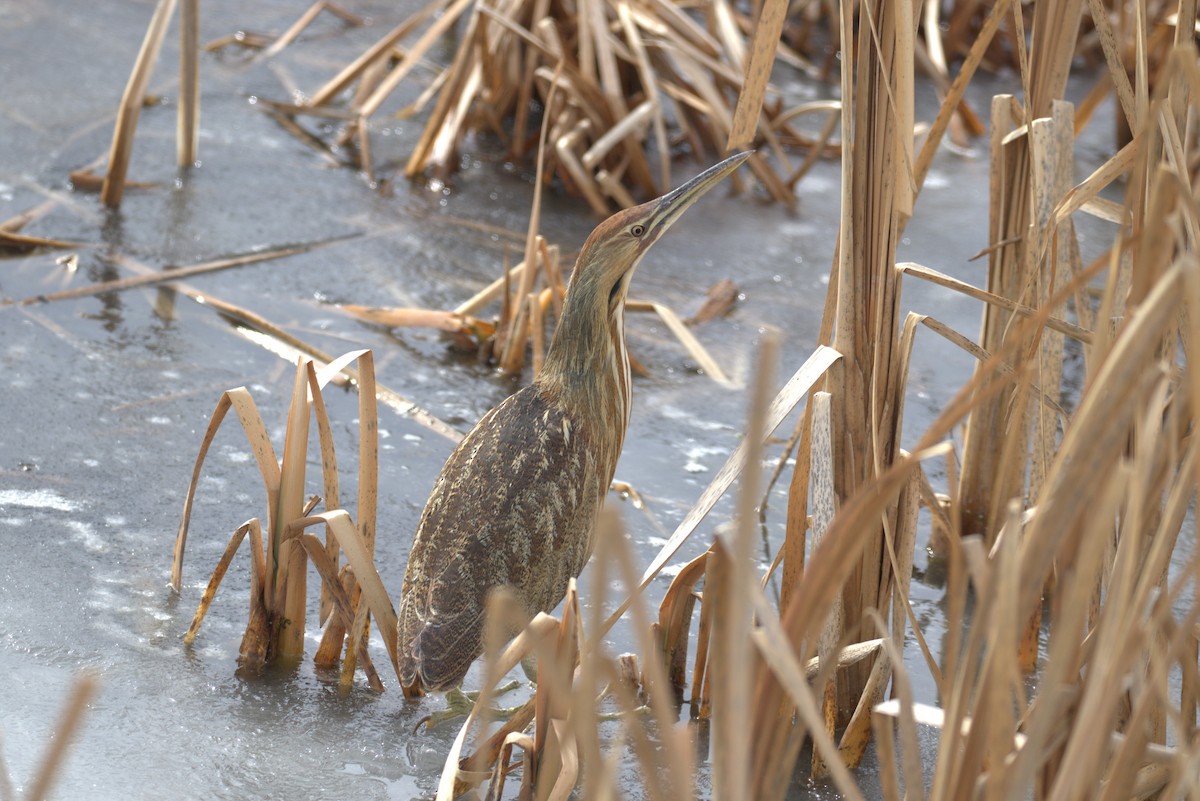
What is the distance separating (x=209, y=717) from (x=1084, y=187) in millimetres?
1545

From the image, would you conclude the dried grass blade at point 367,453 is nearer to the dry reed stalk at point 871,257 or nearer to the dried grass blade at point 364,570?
the dried grass blade at point 364,570

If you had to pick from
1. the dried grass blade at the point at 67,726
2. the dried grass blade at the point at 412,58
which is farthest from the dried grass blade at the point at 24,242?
the dried grass blade at the point at 67,726

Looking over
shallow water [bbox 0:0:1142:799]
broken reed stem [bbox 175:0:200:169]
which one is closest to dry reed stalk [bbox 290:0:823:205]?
shallow water [bbox 0:0:1142:799]

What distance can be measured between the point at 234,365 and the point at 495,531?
A: 1323 millimetres

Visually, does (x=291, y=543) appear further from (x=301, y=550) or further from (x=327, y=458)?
(x=327, y=458)

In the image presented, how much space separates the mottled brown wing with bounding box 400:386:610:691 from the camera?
2.11m

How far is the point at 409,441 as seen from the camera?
3076 mm

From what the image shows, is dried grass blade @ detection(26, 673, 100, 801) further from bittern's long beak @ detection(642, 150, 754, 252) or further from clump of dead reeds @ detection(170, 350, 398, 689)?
bittern's long beak @ detection(642, 150, 754, 252)

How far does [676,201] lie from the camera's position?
8.13ft

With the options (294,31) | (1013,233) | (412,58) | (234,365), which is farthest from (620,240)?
(294,31)

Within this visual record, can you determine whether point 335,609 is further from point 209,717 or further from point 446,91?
point 446,91

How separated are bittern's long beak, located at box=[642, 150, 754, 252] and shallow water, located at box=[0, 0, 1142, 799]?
2.18 feet

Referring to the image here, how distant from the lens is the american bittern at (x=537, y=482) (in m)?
2.14

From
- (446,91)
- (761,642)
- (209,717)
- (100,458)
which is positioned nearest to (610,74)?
(446,91)
